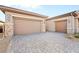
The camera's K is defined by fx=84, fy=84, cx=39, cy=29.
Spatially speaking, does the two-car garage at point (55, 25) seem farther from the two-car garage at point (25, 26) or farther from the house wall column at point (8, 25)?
the house wall column at point (8, 25)

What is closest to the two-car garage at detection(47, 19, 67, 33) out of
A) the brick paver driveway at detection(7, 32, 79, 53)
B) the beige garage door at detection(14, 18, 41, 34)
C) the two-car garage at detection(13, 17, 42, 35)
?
the two-car garage at detection(13, 17, 42, 35)

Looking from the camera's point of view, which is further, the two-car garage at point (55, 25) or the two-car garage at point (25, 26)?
the two-car garage at point (55, 25)

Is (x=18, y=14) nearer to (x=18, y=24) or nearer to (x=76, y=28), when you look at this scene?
(x=18, y=24)

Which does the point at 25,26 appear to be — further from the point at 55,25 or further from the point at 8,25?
the point at 55,25

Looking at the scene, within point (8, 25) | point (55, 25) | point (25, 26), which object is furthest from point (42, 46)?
point (55, 25)

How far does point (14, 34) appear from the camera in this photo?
365 inches

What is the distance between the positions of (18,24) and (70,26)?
6.78 metres

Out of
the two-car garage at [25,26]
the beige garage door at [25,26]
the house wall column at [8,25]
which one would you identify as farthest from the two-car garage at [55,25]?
the house wall column at [8,25]

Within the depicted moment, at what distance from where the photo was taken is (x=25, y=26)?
10273 millimetres

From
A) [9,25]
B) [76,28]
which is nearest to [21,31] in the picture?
[9,25]

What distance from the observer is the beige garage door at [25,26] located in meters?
9.49

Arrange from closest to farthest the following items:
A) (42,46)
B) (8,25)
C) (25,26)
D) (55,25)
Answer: (42,46), (8,25), (25,26), (55,25)

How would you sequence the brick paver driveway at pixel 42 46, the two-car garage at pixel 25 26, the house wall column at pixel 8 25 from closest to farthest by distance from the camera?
the brick paver driveway at pixel 42 46
the house wall column at pixel 8 25
the two-car garage at pixel 25 26
